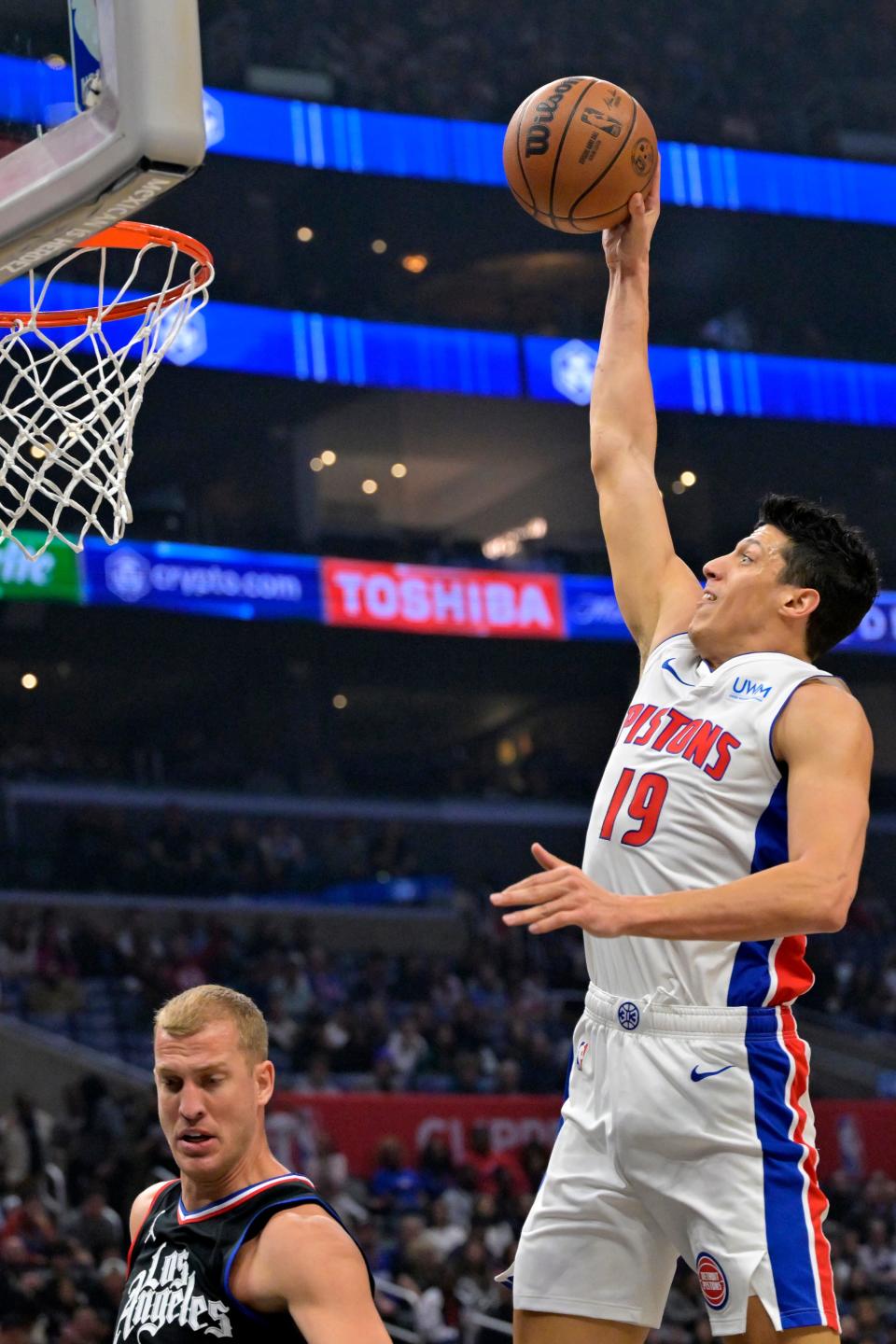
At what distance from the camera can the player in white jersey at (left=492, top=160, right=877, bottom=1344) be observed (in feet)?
9.10

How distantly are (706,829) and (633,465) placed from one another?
852 mm

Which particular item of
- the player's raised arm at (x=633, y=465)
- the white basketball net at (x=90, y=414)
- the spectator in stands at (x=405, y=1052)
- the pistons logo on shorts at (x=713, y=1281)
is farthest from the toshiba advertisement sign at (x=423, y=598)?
the pistons logo on shorts at (x=713, y=1281)

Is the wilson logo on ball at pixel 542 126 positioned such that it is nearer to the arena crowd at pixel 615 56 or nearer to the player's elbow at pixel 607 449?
the player's elbow at pixel 607 449

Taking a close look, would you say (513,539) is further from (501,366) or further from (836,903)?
(836,903)

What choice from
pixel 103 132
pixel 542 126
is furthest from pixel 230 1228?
pixel 542 126

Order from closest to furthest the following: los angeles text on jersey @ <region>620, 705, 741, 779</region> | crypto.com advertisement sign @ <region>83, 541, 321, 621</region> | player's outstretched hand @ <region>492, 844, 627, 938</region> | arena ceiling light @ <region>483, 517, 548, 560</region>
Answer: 1. player's outstretched hand @ <region>492, 844, 627, 938</region>
2. los angeles text on jersey @ <region>620, 705, 741, 779</region>
3. crypto.com advertisement sign @ <region>83, 541, 321, 621</region>
4. arena ceiling light @ <region>483, 517, 548, 560</region>

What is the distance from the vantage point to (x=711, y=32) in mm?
25922

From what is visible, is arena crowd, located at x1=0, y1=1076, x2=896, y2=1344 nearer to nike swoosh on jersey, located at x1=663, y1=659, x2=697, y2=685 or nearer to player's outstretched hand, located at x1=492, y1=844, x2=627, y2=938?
nike swoosh on jersey, located at x1=663, y1=659, x2=697, y2=685

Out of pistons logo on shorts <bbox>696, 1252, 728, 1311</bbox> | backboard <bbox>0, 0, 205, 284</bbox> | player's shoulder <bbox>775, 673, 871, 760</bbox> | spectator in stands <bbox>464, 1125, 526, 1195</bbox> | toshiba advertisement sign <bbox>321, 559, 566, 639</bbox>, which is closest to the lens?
backboard <bbox>0, 0, 205, 284</bbox>

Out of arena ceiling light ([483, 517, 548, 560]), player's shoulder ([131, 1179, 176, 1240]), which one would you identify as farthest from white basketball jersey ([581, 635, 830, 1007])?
arena ceiling light ([483, 517, 548, 560])

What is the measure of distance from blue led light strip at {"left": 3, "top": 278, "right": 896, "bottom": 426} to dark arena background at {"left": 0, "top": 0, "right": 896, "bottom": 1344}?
0.17ft

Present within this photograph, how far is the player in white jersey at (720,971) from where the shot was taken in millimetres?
2773

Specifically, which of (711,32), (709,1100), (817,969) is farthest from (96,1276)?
(711,32)

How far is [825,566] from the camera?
3.19 metres
